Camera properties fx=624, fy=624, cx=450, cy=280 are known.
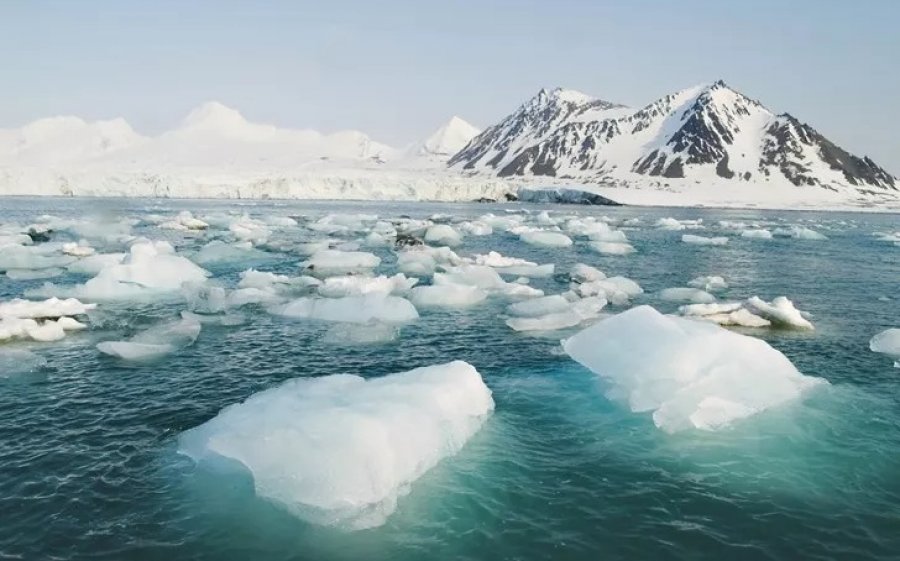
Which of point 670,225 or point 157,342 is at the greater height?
point 670,225

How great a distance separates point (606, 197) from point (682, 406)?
124533mm

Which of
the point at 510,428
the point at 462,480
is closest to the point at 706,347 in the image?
the point at 510,428

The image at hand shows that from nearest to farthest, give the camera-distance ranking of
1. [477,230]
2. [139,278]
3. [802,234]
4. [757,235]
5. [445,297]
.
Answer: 1. [445,297]
2. [139,278]
3. [477,230]
4. [802,234]
5. [757,235]

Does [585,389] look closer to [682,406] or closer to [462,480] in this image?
[682,406]

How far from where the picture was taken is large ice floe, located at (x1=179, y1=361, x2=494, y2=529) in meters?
9.04

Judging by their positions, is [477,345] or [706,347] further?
[477,345]

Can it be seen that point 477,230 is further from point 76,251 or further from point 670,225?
point 76,251

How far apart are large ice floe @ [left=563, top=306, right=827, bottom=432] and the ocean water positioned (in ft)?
1.08

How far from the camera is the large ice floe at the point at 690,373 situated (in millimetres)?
12500

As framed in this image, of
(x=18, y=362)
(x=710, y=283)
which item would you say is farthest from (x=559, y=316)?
(x=18, y=362)

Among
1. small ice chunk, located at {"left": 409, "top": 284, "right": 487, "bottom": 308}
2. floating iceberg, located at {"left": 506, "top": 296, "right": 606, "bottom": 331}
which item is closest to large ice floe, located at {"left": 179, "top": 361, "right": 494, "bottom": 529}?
floating iceberg, located at {"left": 506, "top": 296, "right": 606, "bottom": 331}

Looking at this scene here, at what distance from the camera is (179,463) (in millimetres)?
10664

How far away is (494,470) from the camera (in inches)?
420

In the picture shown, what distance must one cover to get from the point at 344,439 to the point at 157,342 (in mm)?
10664
